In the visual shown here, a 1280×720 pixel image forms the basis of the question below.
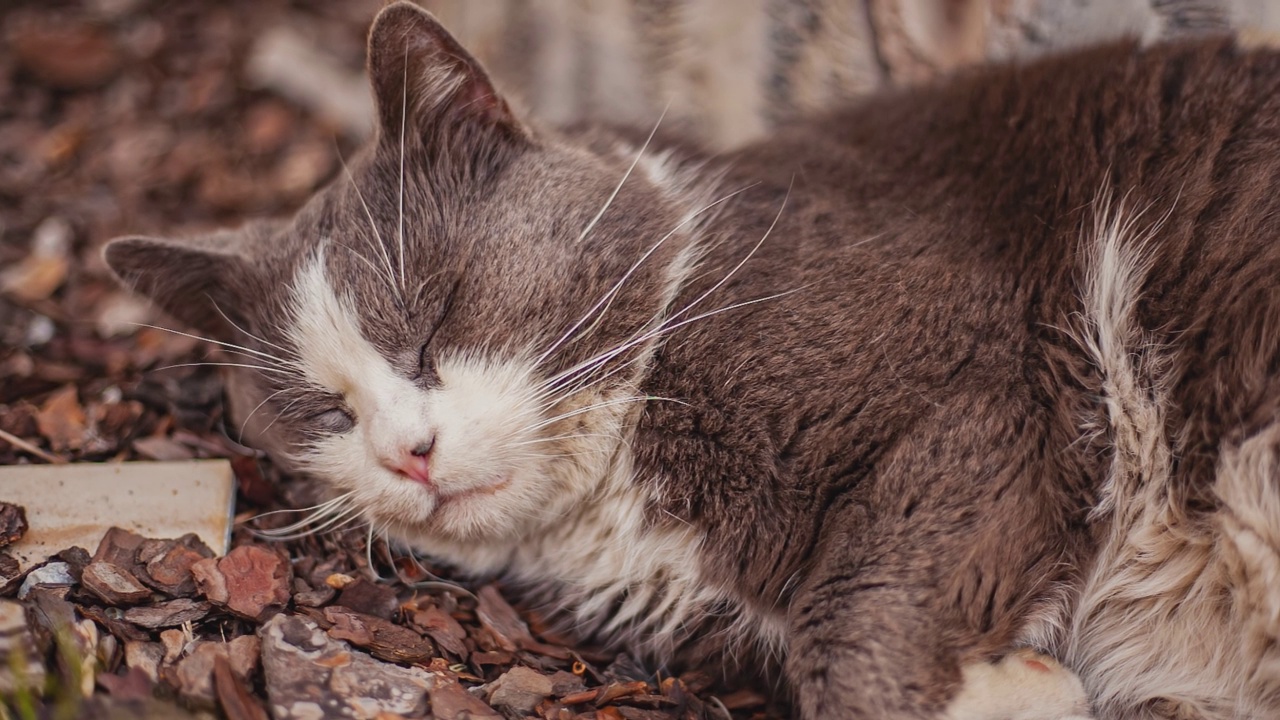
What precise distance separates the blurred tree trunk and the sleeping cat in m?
0.44

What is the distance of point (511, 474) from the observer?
2.33 meters

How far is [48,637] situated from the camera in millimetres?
2109

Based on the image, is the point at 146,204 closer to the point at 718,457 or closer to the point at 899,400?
the point at 718,457

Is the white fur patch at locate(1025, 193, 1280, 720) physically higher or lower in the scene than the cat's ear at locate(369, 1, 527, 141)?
lower

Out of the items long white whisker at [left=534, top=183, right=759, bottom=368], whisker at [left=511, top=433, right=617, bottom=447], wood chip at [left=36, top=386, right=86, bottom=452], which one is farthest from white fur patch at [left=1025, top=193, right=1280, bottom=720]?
wood chip at [left=36, top=386, right=86, bottom=452]

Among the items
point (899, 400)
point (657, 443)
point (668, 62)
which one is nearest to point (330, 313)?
point (657, 443)

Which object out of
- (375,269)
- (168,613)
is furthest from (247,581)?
(375,269)

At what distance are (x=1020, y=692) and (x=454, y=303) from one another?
1.48 m

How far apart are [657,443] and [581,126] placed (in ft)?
3.59

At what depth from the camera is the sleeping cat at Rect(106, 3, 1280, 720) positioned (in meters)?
2.13

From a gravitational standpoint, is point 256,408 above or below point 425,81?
below

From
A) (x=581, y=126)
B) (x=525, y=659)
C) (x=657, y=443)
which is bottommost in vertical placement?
(x=525, y=659)

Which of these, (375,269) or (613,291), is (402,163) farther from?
(613,291)

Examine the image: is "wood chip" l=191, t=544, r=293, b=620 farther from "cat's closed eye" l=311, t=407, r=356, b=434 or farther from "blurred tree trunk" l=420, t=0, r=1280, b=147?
"blurred tree trunk" l=420, t=0, r=1280, b=147
